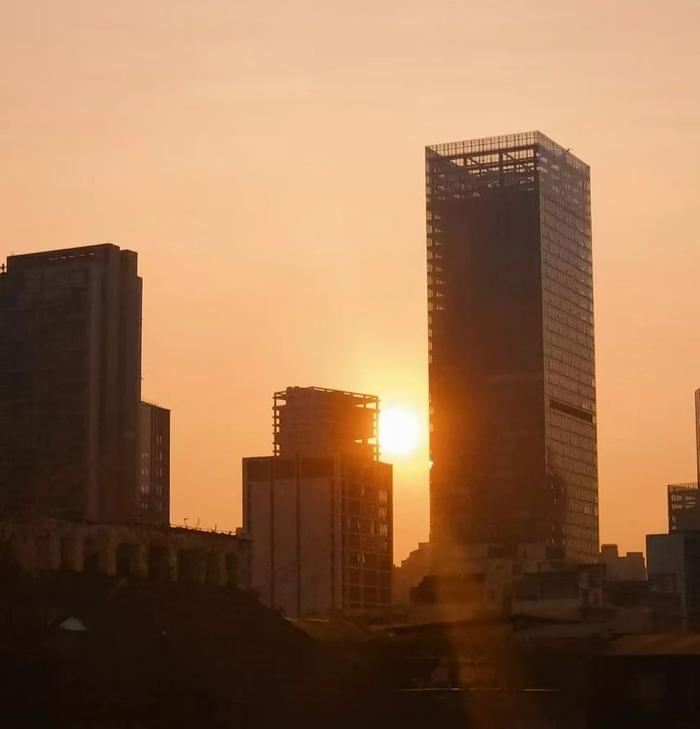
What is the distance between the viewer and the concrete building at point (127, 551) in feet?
383

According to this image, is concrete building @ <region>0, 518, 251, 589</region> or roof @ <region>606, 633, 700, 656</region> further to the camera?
concrete building @ <region>0, 518, 251, 589</region>

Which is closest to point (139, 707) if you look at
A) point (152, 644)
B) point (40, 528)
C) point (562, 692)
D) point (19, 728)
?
point (19, 728)

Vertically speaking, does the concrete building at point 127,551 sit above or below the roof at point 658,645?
above

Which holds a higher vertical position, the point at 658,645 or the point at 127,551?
the point at 127,551

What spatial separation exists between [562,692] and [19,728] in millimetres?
32608

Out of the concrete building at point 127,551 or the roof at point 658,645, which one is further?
the concrete building at point 127,551

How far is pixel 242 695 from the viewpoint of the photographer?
313ft

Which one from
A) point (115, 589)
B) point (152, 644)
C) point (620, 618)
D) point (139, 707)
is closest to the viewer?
point (139, 707)

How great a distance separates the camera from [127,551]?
131250 mm

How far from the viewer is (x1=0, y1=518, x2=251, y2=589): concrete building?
4601 inches

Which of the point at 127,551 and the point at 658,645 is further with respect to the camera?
the point at 127,551

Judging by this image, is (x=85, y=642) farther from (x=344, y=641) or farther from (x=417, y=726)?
(x=344, y=641)

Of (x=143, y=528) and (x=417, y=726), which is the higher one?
(x=143, y=528)

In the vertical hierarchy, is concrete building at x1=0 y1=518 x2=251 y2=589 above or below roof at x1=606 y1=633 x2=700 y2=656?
above
